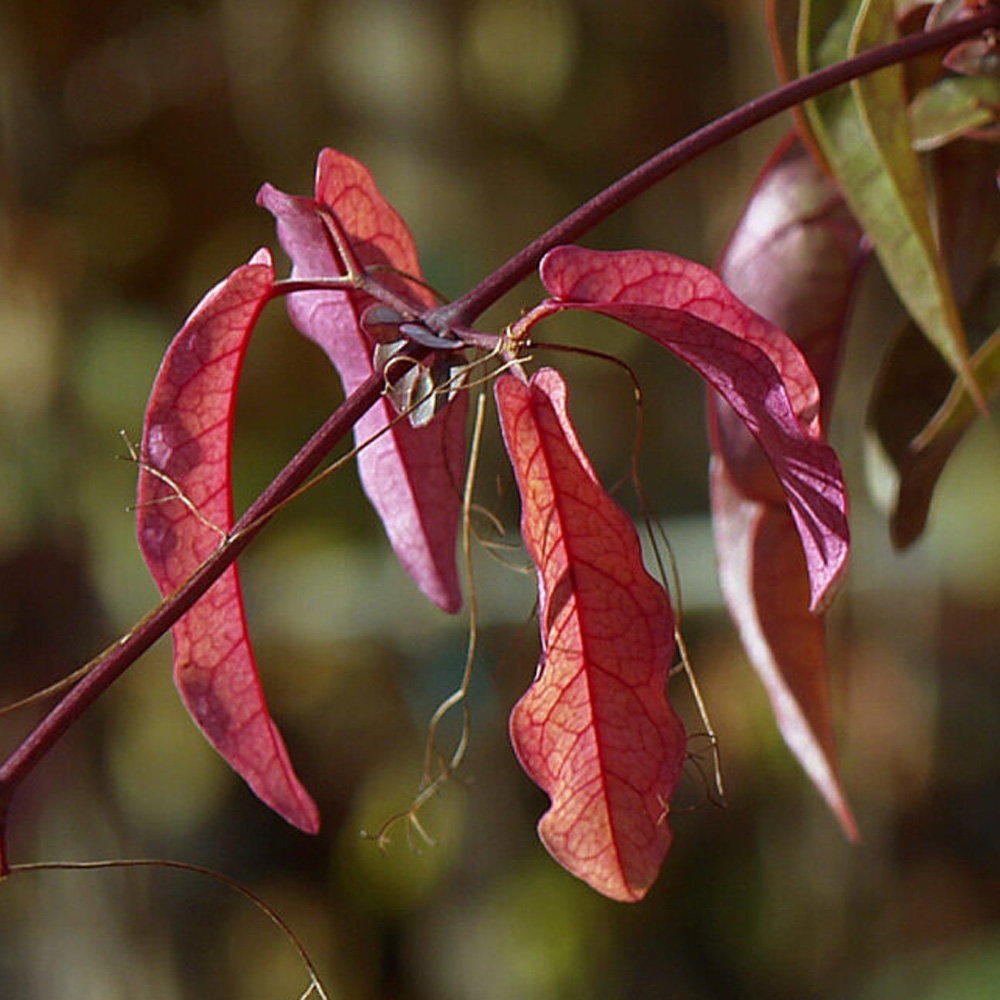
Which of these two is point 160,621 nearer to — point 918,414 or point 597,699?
point 597,699

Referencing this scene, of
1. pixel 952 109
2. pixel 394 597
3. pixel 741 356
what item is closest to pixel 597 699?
pixel 741 356

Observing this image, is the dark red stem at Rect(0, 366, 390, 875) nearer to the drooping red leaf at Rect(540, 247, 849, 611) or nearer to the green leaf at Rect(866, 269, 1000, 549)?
the drooping red leaf at Rect(540, 247, 849, 611)

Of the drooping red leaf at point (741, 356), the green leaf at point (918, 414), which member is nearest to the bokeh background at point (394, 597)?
the green leaf at point (918, 414)

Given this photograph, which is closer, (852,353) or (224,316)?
(224,316)

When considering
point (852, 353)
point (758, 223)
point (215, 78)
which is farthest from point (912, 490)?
point (215, 78)

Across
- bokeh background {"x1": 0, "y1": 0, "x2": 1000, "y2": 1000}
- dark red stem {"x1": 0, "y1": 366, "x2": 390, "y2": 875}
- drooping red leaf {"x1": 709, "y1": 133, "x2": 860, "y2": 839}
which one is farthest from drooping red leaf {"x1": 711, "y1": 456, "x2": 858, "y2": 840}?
bokeh background {"x1": 0, "y1": 0, "x2": 1000, "y2": 1000}

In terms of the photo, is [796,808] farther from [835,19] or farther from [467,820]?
[835,19]
